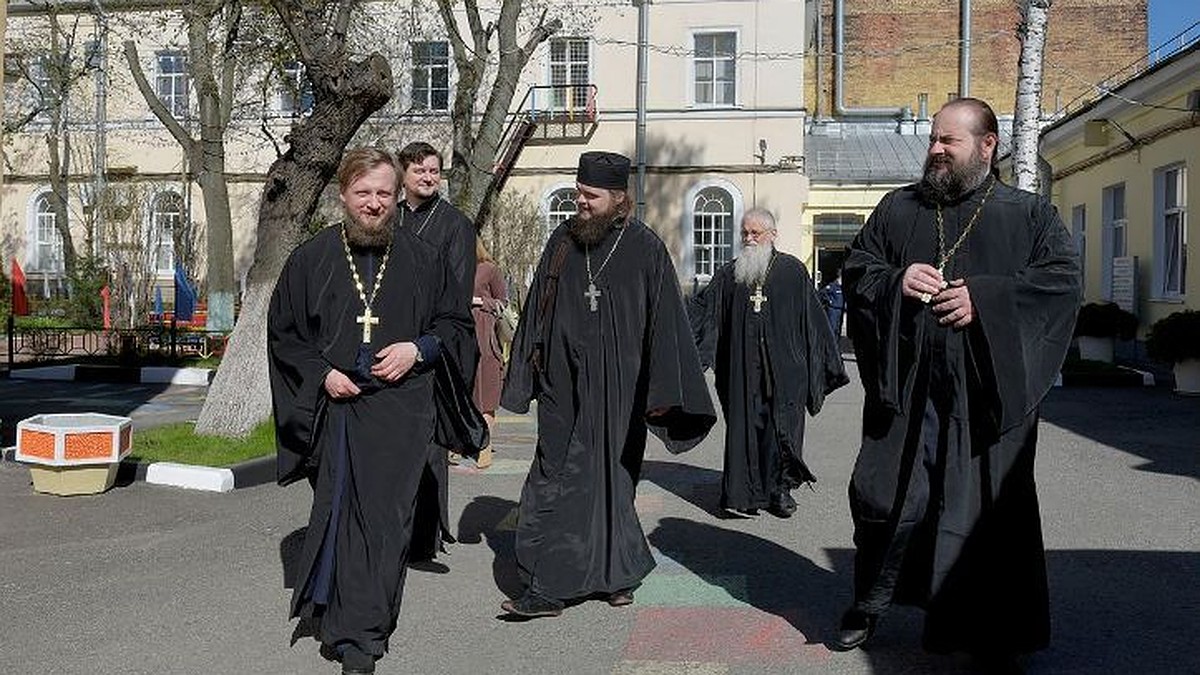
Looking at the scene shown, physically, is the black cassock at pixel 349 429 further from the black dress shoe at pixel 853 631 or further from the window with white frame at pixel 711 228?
the window with white frame at pixel 711 228

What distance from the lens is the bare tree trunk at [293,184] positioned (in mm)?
10312

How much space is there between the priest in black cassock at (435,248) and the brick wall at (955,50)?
34.2m

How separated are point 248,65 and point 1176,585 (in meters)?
19.0

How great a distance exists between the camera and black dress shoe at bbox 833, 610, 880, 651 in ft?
16.9

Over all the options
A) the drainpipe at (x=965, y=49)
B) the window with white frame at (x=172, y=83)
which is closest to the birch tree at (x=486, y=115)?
the window with white frame at (x=172, y=83)

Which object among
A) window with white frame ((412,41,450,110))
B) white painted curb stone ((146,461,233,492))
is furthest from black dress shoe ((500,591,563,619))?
window with white frame ((412,41,450,110))

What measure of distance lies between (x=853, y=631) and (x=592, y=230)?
227cm

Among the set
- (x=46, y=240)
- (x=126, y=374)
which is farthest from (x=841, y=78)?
(x=126, y=374)

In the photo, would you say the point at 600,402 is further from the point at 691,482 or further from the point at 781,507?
the point at 691,482

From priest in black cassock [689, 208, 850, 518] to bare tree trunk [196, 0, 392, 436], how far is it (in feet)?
11.8

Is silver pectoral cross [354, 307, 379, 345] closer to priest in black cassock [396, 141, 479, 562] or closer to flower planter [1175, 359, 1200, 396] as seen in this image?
priest in black cassock [396, 141, 479, 562]

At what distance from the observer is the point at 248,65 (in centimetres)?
2189

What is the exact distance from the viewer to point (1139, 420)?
45.1ft

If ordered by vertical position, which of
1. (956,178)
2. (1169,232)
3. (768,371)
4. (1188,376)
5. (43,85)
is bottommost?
(1188,376)
